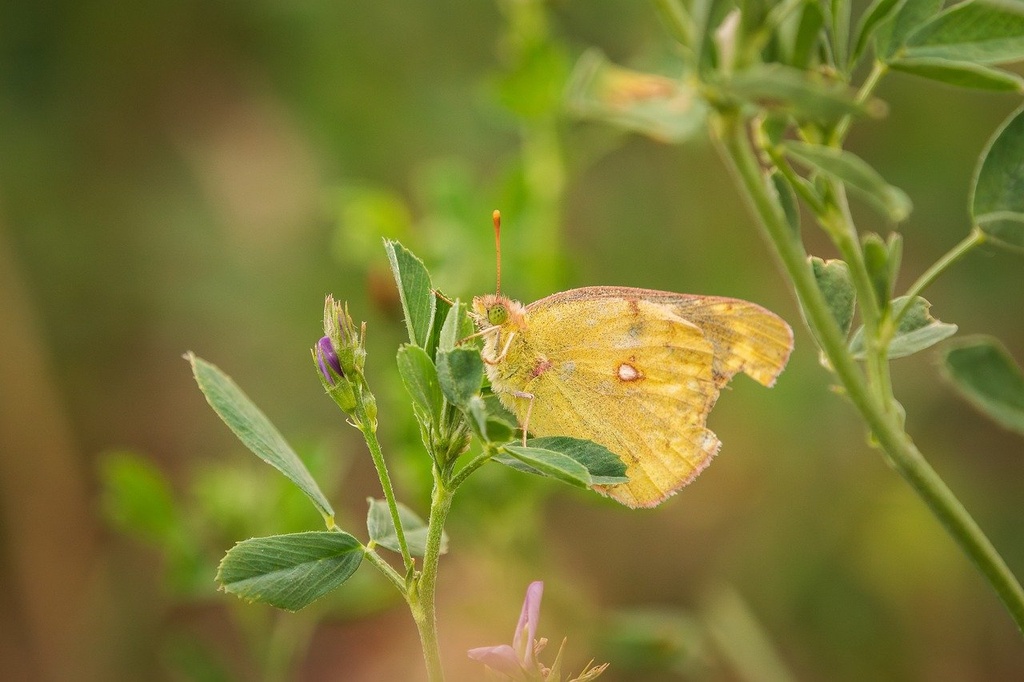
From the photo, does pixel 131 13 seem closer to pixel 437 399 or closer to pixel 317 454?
pixel 317 454

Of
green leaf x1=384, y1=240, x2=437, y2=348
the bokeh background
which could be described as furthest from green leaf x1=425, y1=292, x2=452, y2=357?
the bokeh background

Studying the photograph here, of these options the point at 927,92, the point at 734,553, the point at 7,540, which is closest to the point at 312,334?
the point at 7,540

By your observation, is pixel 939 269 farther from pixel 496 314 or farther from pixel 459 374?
pixel 496 314

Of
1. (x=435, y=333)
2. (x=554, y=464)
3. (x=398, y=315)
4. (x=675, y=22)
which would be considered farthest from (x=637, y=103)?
(x=398, y=315)

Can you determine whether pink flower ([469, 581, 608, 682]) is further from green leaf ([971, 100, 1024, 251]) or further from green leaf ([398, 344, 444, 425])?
green leaf ([971, 100, 1024, 251])

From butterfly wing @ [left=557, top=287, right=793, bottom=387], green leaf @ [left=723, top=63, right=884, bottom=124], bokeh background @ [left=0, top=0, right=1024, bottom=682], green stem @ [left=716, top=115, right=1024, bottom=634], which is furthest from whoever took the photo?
A: bokeh background @ [left=0, top=0, right=1024, bottom=682]

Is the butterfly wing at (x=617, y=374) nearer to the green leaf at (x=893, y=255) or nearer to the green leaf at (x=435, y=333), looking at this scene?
the green leaf at (x=435, y=333)
